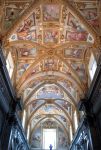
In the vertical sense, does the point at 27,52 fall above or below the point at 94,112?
above

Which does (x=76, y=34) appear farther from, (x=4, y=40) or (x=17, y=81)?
(x=17, y=81)

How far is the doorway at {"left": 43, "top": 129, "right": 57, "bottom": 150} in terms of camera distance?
28.9 metres

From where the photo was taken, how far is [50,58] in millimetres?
17875

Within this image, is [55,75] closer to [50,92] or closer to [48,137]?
[50,92]

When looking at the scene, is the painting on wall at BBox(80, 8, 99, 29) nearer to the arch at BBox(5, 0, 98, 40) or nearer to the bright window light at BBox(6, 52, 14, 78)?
the arch at BBox(5, 0, 98, 40)

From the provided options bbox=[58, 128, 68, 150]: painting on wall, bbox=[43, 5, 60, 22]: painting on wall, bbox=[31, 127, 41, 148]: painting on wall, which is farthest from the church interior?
bbox=[58, 128, 68, 150]: painting on wall

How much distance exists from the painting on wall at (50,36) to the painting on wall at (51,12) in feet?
3.99

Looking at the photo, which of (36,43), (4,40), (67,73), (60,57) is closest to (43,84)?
(67,73)

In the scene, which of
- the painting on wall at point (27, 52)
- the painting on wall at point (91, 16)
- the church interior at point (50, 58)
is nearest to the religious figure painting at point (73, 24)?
the church interior at point (50, 58)

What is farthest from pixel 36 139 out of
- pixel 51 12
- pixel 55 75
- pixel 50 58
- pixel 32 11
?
pixel 32 11

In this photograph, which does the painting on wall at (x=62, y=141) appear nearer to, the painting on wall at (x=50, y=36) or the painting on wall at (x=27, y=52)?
the painting on wall at (x=27, y=52)

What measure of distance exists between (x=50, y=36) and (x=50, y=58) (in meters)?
2.37

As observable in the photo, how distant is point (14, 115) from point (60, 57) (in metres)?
5.78

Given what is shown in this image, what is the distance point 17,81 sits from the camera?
18.1m
